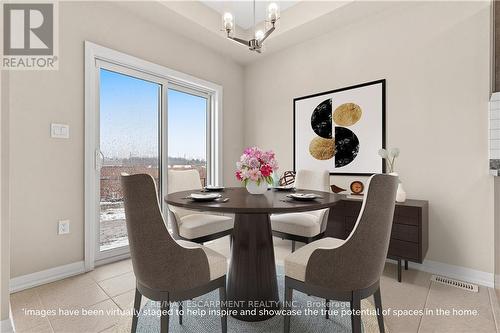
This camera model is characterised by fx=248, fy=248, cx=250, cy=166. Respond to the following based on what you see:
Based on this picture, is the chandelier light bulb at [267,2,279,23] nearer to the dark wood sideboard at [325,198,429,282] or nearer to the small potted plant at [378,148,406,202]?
the small potted plant at [378,148,406,202]

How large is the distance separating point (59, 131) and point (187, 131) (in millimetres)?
1559

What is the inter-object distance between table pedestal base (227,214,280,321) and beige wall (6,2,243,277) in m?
1.74

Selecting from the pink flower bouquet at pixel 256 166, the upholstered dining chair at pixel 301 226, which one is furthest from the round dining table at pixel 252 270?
the upholstered dining chair at pixel 301 226

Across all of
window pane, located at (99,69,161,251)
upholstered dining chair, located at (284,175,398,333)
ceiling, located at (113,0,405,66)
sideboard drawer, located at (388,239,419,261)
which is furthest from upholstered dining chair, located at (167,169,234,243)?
ceiling, located at (113,0,405,66)

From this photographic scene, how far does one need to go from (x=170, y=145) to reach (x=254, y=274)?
88.0 inches

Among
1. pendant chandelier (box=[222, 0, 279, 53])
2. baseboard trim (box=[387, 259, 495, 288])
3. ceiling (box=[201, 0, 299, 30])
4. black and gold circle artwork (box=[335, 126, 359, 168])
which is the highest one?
ceiling (box=[201, 0, 299, 30])

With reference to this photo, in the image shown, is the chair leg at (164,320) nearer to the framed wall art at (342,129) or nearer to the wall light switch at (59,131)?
the wall light switch at (59,131)

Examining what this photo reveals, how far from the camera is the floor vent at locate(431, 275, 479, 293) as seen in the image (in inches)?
82.5

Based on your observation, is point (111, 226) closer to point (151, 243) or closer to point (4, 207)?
point (4, 207)

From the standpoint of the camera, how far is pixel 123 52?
8.88ft

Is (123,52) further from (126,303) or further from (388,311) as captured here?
(388,311)

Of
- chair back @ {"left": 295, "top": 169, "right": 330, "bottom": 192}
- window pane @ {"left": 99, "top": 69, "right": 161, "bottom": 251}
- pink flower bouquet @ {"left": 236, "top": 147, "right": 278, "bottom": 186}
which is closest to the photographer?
pink flower bouquet @ {"left": 236, "top": 147, "right": 278, "bottom": 186}

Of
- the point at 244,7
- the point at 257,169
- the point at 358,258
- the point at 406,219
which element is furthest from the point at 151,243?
the point at 244,7

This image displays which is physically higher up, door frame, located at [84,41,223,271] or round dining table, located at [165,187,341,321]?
door frame, located at [84,41,223,271]
